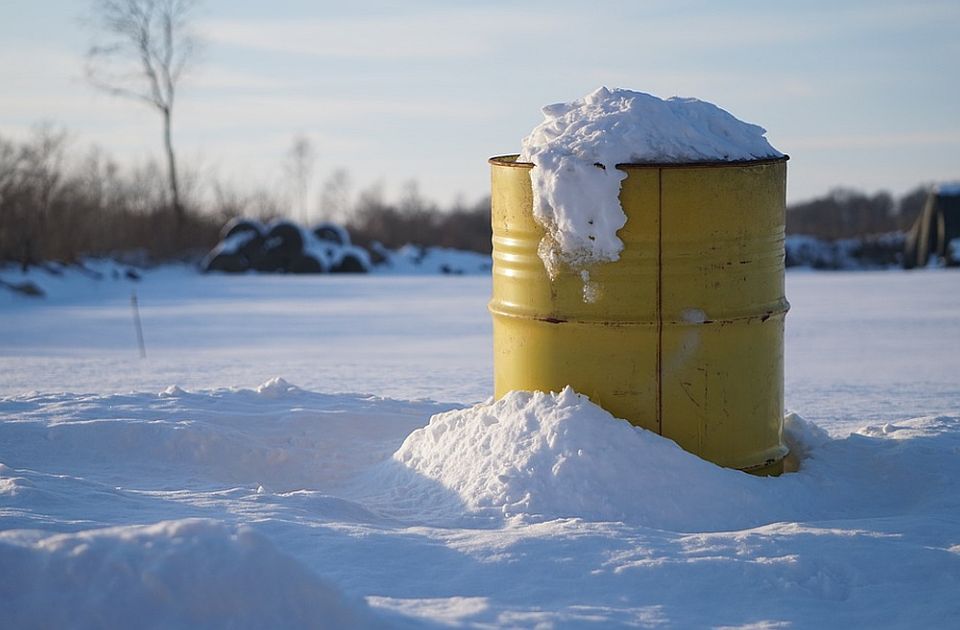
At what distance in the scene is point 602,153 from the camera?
520 centimetres

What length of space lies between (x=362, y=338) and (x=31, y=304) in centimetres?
792

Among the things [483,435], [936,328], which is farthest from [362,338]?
[483,435]

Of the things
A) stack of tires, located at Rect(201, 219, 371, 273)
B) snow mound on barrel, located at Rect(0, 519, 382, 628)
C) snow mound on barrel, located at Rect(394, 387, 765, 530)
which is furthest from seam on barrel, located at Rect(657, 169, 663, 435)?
stack of tires, located at Rect(201, 219, 371, 273)

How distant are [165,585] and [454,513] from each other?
1.80 meters

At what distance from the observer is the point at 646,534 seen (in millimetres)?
4527

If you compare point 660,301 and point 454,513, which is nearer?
point 454,513

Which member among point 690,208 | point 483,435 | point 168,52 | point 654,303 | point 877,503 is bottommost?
point 877,503

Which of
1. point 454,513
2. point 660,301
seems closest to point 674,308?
point 660,301

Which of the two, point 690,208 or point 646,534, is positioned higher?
point 690,208

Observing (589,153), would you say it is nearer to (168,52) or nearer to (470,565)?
(470,565)

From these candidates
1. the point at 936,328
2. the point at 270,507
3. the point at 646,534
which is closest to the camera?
the point at 646,534

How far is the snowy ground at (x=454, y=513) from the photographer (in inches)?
139

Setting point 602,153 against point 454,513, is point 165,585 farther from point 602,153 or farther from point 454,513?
point 602,153

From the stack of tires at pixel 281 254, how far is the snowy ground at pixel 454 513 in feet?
46.0
